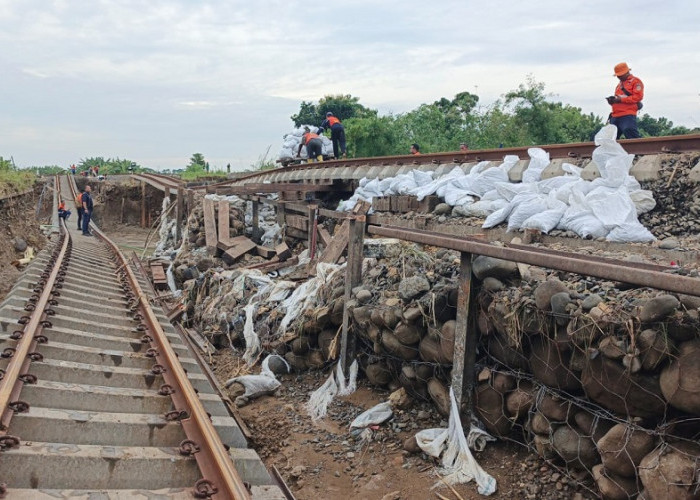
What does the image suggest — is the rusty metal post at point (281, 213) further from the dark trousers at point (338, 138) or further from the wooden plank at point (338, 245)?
the dark trousers at point (338, 138)

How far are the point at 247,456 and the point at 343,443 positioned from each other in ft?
5.49

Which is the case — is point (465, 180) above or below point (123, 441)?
above

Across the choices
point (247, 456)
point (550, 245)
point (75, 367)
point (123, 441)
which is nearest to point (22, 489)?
point (123, 441)

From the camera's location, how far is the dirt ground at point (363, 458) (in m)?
3.98

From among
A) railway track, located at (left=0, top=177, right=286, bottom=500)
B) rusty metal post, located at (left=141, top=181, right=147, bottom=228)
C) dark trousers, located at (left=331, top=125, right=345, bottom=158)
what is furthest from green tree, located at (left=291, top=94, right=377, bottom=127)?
railway track, located at (left=0, top=177, right=286, bottom=500)

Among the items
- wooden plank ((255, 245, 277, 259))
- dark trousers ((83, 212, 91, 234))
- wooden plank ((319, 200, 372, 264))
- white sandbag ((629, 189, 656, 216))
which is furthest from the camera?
dark trousers ((83, 212, 91, 234))

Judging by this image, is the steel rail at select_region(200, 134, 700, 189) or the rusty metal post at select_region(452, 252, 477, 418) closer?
the rusty metal post at select_region(452, 252, 477, 418)

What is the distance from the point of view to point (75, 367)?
4.45 meters

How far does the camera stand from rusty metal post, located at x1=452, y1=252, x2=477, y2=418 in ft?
14.5

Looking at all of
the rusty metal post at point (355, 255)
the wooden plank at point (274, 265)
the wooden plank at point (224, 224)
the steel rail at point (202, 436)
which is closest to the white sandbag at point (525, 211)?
the rusty metal post at point (355, 255)

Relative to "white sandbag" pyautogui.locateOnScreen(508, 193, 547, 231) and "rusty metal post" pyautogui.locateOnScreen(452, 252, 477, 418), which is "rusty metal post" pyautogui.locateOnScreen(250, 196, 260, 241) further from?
"rusty metal post" pyautogui.locateOnScreen(452, 252, 477, 418)

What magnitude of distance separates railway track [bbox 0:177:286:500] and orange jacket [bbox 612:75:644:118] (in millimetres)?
7158

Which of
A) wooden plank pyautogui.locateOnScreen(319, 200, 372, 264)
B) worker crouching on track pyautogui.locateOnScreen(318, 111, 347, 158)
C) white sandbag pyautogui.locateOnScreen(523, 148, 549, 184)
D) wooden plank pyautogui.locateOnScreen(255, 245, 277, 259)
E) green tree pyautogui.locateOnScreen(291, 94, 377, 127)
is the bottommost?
wooden plank pyautogui.locateOnScreen(255, 245, 277, 259)

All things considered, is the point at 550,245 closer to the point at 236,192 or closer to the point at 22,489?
the point at 22,489
